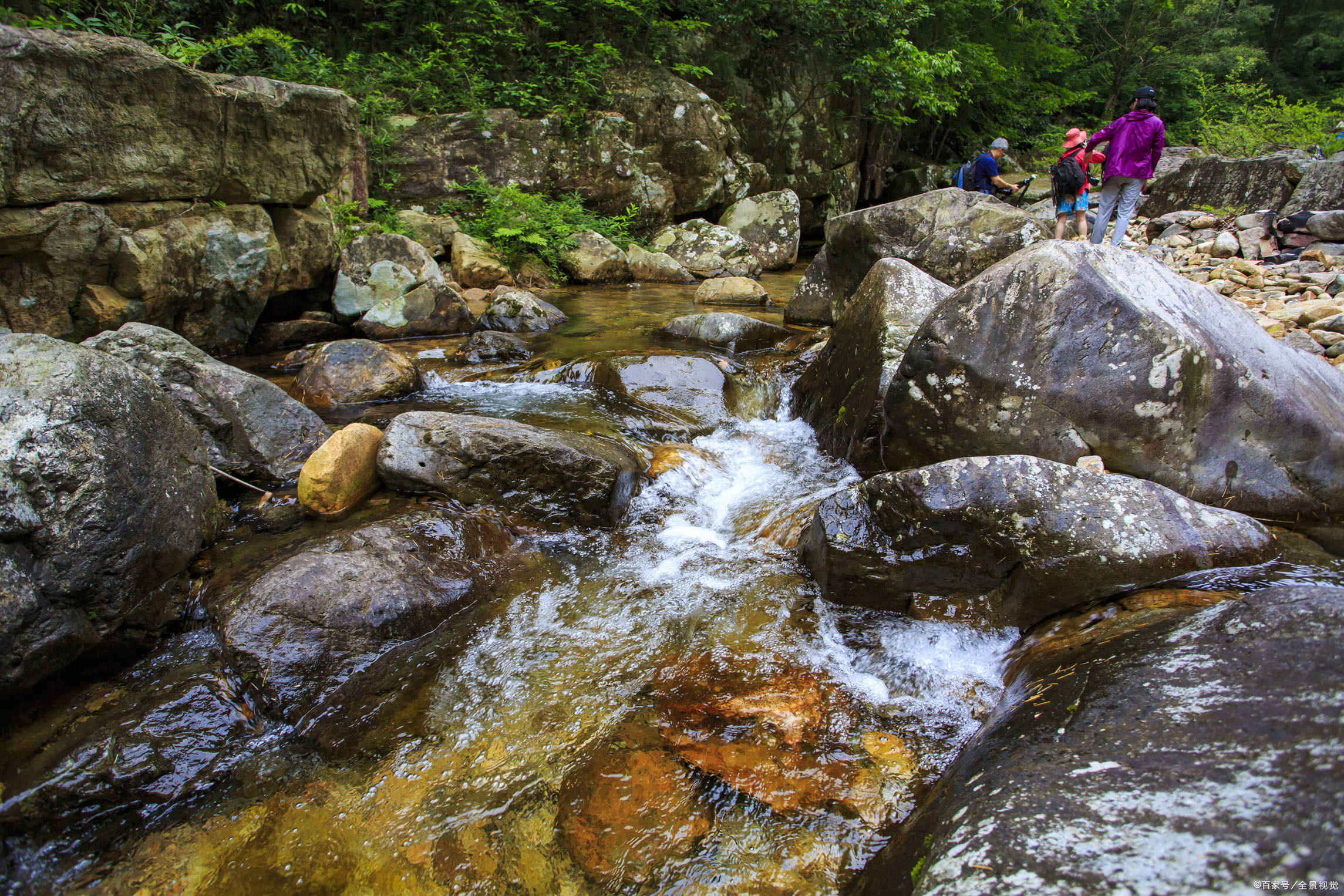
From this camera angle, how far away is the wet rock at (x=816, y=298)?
8.40 m

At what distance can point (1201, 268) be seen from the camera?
27.6ft

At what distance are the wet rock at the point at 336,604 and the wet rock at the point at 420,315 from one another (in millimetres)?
4751

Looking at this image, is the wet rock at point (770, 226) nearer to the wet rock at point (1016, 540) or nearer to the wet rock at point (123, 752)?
the wet rock at point (1016, 540)

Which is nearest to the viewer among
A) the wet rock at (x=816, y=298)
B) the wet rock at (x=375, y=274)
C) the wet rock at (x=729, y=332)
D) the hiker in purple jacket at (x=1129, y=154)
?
the hiker in purple jacket at (x=1129, y=154)

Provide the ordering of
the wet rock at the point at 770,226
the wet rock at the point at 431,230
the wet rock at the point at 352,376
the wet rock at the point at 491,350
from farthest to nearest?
1. the wet rock at the point at 770,226
2. the wet rock at the point at 431,230
3. the wet rock at the point at 491,350
4. the wet rock at the point at 352,376

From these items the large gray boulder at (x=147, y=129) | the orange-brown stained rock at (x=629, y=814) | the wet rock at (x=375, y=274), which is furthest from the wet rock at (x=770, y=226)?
the orange-brown stained rock at (x=629, y=814)

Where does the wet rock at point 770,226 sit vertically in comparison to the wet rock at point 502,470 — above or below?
above

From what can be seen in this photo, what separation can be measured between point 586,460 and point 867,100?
1865cm

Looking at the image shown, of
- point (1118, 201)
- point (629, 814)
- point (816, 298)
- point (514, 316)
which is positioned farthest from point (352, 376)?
point (1118, 201)

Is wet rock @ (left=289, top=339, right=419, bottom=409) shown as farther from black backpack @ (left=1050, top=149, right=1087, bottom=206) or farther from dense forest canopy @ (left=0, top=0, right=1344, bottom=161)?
black backpack @ (left=1050, top=149, right=1087, bottom=206)

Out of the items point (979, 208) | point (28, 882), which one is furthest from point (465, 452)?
point (979, 208)

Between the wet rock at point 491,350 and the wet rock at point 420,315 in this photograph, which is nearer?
the wet rock at point 491,350

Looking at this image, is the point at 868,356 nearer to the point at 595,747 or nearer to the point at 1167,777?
the point at 595,747

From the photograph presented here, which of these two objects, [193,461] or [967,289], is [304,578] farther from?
[967,289]
